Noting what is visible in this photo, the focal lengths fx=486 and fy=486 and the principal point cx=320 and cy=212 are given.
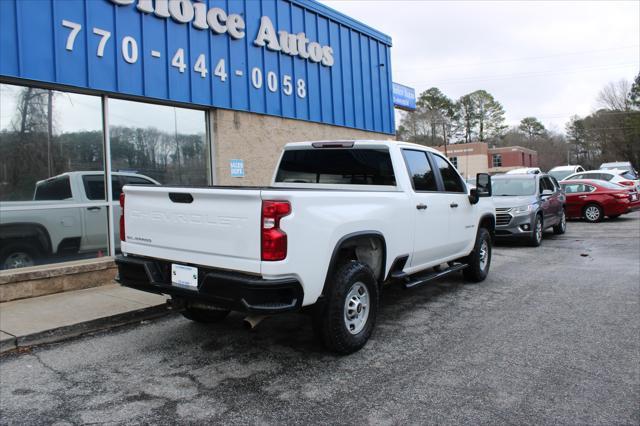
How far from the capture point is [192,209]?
13.1 ft

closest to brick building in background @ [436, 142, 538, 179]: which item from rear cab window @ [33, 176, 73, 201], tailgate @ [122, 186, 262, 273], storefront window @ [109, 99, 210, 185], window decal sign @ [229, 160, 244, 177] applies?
window decal sign @ [229, 160, 244, 177]

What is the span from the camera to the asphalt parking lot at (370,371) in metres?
3.36

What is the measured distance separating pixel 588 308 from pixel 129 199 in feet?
17.8

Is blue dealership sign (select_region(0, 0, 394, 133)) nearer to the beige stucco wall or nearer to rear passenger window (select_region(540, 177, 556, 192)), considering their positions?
the beige stucco wall

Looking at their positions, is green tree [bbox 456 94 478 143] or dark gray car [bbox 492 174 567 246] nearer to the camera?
dark gray car [bbox 492 174 567 246]

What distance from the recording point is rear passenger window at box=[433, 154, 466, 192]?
6336 mm

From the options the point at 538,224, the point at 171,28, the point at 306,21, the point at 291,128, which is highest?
the point at 306,21

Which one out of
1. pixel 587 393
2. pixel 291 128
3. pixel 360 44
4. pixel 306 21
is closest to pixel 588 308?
pixel 587 393

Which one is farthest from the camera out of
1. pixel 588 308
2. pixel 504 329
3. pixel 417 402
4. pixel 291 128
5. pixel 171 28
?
pixel 291 128

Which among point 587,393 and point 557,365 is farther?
point 557,365

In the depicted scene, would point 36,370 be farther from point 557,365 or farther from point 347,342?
point 557,365

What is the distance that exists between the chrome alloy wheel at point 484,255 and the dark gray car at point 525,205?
419 centimetres

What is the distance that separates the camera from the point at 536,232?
11.6 metres

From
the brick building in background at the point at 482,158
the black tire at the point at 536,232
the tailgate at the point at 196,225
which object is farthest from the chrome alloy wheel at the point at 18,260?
the brick building in background at the point at 482,158
